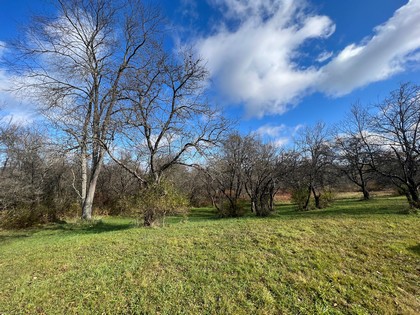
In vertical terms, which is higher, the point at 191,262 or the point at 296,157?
the point at 296,157

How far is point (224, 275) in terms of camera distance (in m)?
4.27

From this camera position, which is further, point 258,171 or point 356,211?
point 258,171

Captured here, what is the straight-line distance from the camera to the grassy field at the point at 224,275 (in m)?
3.44

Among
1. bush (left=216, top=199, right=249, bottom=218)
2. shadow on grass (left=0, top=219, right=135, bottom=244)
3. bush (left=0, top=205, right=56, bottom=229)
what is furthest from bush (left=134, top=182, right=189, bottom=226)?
bush (left=0, top=205, right=56, bottom=229)

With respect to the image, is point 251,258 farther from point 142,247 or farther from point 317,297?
point 142,247

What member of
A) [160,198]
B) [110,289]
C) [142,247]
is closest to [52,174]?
[160,198]

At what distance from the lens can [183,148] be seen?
9.47 metres

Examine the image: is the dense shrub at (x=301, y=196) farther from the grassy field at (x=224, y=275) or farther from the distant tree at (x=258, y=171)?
the grassy field at (x=224, y=275)

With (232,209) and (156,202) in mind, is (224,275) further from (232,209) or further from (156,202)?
(232,209)

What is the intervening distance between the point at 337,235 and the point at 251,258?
321cm

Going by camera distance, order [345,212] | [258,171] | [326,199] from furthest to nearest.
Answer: [326,199]
[258,171]
[345,212]

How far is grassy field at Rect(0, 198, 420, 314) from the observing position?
3.44 metres

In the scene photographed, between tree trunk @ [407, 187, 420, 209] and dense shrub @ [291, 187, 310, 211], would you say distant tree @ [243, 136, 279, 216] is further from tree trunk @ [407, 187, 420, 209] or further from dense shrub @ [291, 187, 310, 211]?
tree trunk @ [407, 187, 420, 209]

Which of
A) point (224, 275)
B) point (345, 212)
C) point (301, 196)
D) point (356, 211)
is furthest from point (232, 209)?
point (224, 275)
